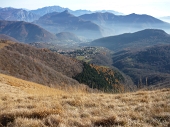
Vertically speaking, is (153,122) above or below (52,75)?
above

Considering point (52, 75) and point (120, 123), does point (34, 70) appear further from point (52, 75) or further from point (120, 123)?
point (120, 123)

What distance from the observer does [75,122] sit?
4.62m

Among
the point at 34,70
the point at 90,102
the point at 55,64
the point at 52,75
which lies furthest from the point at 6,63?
the point at 90,102

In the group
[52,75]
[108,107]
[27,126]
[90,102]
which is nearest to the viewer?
[27,126]

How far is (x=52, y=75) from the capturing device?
3137 inches

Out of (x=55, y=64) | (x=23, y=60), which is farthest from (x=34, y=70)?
(x=55, y=64)

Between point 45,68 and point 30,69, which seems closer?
point 30,69

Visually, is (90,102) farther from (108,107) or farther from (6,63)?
(6,63)

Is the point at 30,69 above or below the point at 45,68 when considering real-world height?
above

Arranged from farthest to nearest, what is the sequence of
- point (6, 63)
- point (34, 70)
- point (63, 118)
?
point (34, 70), point (6, 63), point (63, 118)

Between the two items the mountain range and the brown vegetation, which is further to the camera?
the mountain range

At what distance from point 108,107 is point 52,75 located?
75.0 meters

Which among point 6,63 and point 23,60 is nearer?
point 6,63

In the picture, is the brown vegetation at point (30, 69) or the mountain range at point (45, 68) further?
the mountain range at point (45, 68)
